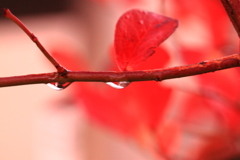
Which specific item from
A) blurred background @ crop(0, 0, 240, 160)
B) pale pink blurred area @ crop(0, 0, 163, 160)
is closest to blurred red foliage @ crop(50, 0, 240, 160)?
blurred background @ crop(0, 0, 240, 160)

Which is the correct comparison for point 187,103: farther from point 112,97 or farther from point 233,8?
point 233,8

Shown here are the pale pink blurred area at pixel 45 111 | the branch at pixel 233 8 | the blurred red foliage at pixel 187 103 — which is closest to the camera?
the branch at pixel 233 8

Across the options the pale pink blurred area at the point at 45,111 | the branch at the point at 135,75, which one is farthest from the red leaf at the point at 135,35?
the pale pink blurred area at the point at 45,111

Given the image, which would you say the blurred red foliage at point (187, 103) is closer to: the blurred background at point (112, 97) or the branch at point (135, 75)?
the blurred background at point (112, 97)

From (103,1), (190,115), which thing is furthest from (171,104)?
(103,1)

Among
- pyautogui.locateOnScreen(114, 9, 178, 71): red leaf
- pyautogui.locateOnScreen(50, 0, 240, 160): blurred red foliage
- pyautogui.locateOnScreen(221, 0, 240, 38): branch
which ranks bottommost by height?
pyautogui.locateOnScreen(50, 0, 240, 160): blurred red foliage

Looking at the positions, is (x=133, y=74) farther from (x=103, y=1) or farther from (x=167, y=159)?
(x=103, y=1)

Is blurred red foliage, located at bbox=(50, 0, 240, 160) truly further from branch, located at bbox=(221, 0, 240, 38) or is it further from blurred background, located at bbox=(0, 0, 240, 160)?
branch, located at bbox=(221, 0, 240, 38)
